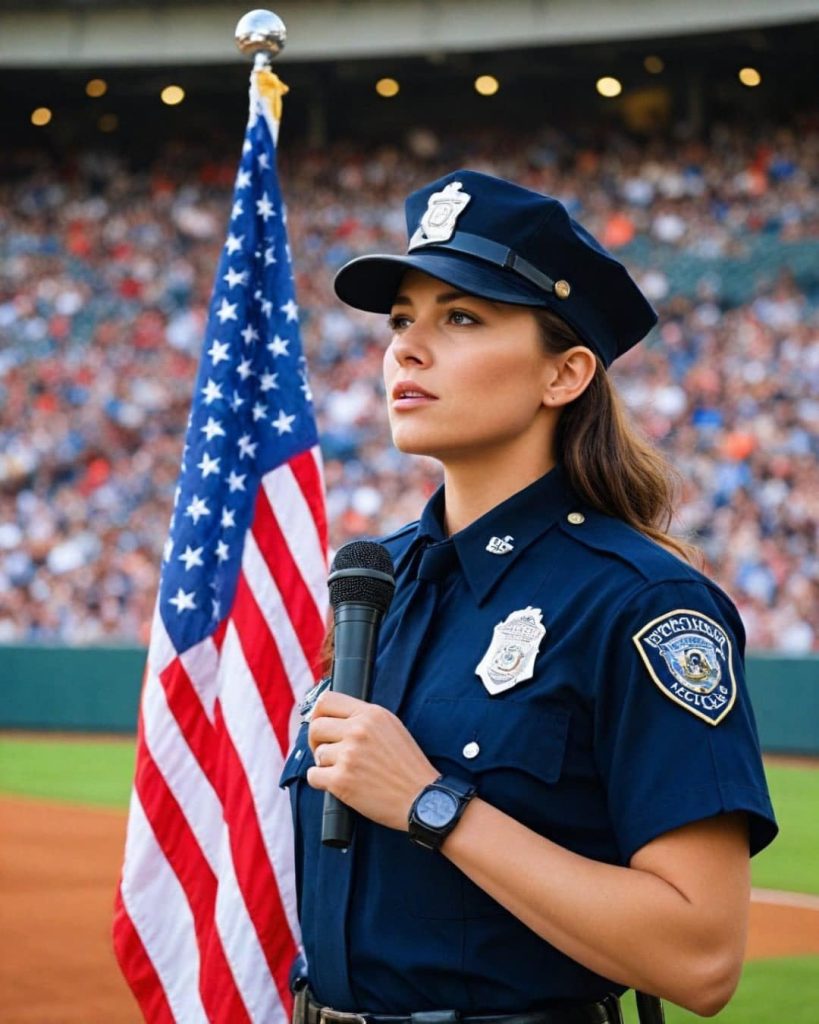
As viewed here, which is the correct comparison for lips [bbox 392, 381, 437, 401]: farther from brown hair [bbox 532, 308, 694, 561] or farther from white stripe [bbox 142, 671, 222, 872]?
white stripe [bbox 142, 671, 222, 872]

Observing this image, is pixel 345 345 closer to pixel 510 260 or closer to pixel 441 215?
pixel 441 215

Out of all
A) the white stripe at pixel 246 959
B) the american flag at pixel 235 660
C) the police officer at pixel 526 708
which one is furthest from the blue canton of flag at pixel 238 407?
the police officer at pixel 526 708

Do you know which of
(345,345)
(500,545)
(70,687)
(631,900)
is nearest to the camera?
(631,900)

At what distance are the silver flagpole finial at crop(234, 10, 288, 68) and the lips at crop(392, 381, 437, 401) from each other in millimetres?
2227

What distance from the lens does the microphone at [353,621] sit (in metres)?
2.10

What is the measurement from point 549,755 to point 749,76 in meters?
22.5

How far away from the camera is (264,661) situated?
12.8 ft

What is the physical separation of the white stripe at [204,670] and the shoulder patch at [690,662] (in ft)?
6.59

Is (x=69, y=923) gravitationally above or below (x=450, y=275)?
below

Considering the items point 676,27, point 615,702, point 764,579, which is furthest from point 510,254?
point 676,27

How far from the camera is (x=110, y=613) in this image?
1864 centimetres

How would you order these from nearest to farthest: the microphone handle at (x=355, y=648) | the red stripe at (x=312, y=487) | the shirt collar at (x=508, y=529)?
the microphone handle at (x=355, y=648) → the shirt collar at (x=508, y=529) → the red stripe at (x=312, y=487)

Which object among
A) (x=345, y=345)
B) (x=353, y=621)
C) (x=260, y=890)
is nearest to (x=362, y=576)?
(x=353, y=621)

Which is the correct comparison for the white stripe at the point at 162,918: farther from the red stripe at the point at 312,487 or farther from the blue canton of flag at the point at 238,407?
the red stripe at the point at 312,487
